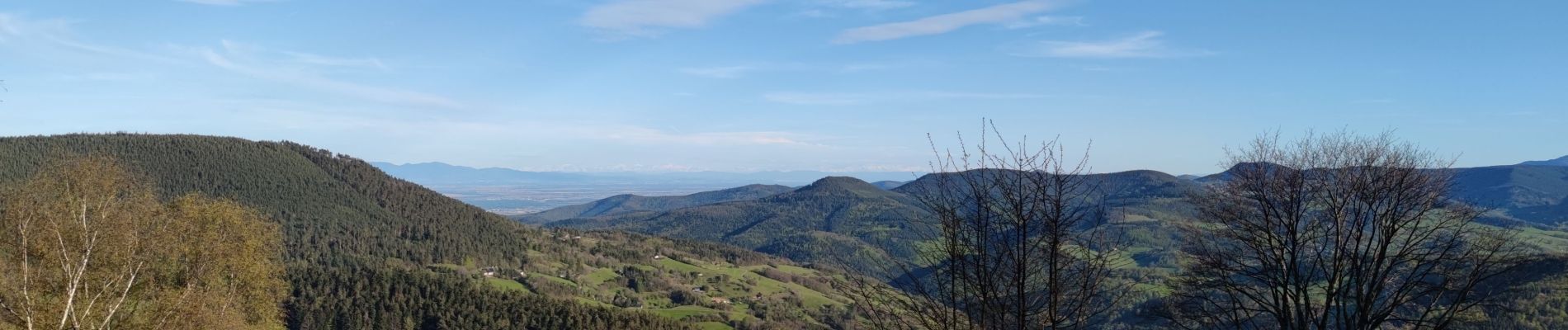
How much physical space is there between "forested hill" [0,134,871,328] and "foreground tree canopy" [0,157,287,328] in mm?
54497

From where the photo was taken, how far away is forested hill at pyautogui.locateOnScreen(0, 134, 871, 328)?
7956 cm

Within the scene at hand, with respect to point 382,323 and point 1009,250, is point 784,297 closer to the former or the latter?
point 382,323

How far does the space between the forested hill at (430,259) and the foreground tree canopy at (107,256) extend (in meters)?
54.5

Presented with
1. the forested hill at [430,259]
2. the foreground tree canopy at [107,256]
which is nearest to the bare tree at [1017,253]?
the foreground tree canopy at [107,256]

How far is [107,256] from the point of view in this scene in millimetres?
17922

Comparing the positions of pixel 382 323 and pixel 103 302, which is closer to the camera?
pixel 103 302

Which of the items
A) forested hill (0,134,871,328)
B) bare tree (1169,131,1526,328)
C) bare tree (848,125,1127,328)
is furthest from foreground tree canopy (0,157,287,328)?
forested hill (0,134,871,328)

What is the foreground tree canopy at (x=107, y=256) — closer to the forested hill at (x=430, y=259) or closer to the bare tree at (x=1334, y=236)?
the bare tree at (x=1334, y=236)

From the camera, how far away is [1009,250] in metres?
8.28

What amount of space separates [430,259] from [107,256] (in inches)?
4989

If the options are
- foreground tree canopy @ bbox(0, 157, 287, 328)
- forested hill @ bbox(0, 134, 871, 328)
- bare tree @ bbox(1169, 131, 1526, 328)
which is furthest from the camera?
forested hill @ bbox(0, 134, 871, 328)

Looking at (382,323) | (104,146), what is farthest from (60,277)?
(104,146)

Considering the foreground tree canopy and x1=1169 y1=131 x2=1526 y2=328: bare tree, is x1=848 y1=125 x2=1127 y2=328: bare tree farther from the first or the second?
the foreground tree canopy

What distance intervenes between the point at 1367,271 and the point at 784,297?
398 feet
